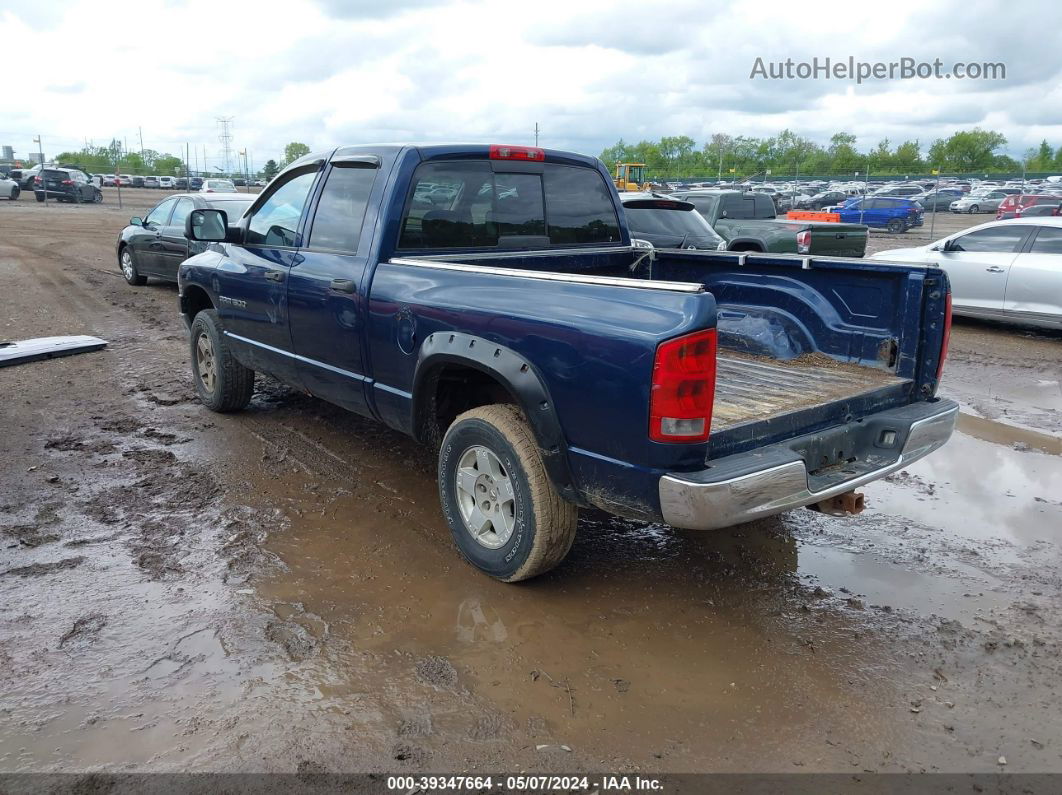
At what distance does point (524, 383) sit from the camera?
346cm

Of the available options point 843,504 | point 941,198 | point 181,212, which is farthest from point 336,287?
point 941,198

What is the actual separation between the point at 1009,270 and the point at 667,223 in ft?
14.3

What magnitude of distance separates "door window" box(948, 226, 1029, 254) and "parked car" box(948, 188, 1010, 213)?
33.7 meters

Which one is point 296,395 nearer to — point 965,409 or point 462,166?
point 462,166

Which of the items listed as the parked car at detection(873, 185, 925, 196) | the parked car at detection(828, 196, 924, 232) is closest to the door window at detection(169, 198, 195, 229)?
the parked car at detection(828, 196, 924, 232)

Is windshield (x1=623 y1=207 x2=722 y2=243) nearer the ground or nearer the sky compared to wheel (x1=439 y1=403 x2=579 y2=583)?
nearer the sky

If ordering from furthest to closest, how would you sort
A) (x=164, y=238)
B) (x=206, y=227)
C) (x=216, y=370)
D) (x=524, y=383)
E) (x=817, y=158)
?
(x=817, y=158) < (x=164, y=238) < (x=216, y=370) < (x=206, y=227) < (x=524, y=383)

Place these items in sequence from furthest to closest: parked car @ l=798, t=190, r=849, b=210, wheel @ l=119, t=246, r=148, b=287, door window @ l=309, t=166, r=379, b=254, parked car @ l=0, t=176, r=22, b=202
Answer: parked car @ l=798, t=190, r=849, b=210 → parked car @ l=0, t=176, r=22, b=202 → wheel @ l=119, t=246, r=148, b=287 → door window @ l=309, t=166, r=379, b=254

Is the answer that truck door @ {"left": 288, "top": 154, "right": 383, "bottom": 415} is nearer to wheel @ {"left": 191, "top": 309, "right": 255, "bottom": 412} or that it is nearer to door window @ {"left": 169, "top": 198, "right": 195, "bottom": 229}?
wheel @ {"left": 191, "top": 309, "right": 255, "bottom": 412}

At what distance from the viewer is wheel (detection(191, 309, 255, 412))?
6156 mm

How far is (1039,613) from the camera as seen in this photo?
3738 millimetres

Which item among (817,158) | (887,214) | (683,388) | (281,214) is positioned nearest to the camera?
(683,388)

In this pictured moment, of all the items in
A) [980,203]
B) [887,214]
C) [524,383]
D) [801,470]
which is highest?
[980,203]

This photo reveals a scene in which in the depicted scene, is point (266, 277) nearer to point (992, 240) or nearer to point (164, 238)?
point (164, 238)
